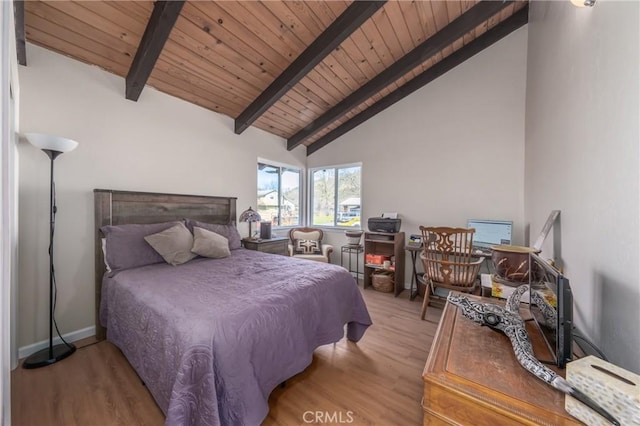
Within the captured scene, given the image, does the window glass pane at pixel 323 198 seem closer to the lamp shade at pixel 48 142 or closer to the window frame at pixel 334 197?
the window frame at pixel 334 197

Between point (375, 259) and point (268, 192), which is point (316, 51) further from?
point (375, 259)

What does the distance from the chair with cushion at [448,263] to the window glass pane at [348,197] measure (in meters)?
1.75

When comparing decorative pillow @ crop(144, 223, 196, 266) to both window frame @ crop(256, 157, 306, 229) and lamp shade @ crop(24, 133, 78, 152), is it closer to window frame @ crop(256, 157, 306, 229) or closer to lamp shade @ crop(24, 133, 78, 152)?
lamp shade @ crop(24, 133, 78, 152)

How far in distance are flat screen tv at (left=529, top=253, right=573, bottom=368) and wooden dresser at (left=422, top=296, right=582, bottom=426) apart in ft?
0.22

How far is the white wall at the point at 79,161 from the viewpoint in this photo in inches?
78.2

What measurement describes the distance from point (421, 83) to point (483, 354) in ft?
11.9

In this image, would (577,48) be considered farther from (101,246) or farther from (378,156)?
(101,246)

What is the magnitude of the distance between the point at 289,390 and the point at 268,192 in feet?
10.3

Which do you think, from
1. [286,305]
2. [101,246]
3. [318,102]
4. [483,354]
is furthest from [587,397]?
[318,102]

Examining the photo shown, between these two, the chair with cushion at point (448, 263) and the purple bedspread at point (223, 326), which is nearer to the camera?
the purple bedspread at point (223, 326)

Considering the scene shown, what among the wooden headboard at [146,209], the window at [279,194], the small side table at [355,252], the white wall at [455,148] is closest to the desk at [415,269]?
the white wall at [455,148]

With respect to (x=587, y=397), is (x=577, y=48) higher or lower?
higher

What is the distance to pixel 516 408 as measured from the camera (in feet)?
2.26

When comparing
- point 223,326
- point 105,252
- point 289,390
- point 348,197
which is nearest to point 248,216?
point 105,252
